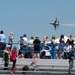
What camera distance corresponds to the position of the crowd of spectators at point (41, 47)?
82.3 feet

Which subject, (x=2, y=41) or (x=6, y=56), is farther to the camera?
(x=2, y=41)

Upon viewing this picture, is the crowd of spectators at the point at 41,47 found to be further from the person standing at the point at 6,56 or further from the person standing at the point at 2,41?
the person standing at the point at 6,56

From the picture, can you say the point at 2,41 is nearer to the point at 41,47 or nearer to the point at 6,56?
the point at 6,56

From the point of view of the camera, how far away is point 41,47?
25281 millimetres

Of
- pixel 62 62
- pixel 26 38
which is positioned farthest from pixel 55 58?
pixel 26 38

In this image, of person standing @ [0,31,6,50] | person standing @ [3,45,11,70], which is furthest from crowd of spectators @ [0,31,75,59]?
person standing @ [3,45,11,70]

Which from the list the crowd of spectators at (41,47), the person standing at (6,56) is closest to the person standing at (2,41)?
the crowd of spectators at (41,47)

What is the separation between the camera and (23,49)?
25266 mm

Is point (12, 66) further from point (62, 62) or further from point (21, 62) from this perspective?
point (62, 62)

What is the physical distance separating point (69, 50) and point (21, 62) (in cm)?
283

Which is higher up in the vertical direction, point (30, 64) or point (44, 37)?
point (44, 37)

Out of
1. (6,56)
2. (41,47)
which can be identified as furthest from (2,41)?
(41,47)

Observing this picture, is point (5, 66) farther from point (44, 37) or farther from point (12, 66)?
point (44, 37)

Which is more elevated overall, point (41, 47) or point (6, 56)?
point (41, 47)
